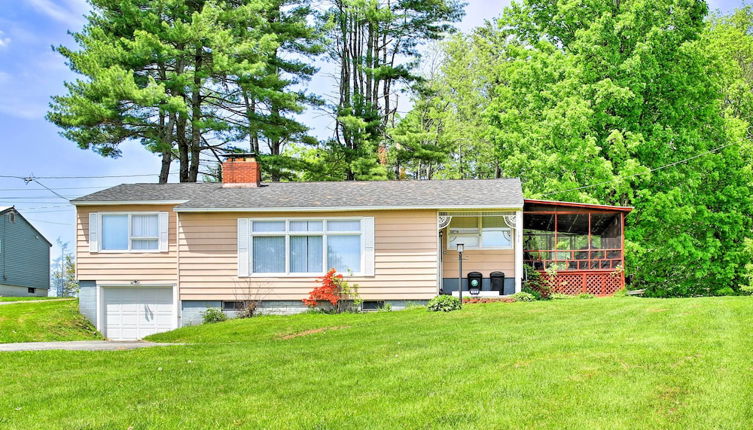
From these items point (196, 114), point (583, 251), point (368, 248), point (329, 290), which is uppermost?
point (196, 114)

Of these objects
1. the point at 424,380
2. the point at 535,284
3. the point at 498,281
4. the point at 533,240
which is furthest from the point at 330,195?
the point at 424,380

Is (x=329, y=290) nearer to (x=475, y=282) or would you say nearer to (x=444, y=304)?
(x=444, y=304)

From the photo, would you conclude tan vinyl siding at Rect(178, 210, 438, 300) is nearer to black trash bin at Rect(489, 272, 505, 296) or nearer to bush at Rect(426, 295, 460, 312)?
black trash bin at Rect(489, 272, 505, 296)

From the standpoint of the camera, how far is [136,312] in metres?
21.9

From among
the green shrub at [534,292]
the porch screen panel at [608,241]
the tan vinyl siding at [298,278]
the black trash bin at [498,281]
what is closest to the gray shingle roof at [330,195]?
the tan vinyl siding at [298,278]

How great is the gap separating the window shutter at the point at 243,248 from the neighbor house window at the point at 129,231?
2.89 metres

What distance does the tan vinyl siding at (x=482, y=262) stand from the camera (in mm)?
20812

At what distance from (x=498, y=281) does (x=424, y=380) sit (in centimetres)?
1265

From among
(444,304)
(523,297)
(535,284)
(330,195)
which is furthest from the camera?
(330,195)

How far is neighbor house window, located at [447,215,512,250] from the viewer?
20.9m

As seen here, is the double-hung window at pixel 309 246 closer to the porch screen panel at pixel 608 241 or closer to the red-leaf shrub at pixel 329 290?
the red-leaf shrub at pixel 329 290

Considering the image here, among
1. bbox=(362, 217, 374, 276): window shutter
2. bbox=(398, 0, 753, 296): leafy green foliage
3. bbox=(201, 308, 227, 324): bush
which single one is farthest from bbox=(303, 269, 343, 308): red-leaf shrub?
bbox=(398, 0, 753, 296): leafy green foliage

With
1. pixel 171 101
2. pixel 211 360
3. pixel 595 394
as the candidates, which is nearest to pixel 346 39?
pixel 171 101

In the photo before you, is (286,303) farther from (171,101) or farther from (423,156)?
(423,156)
